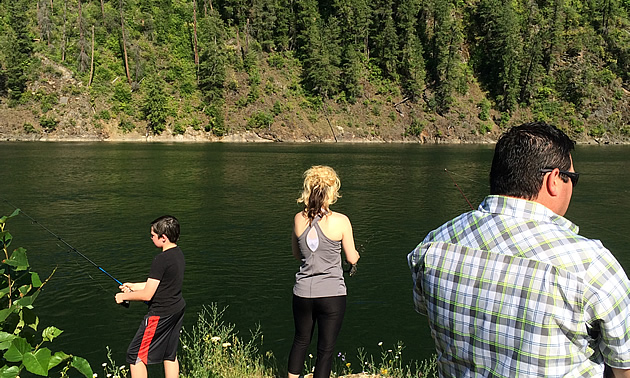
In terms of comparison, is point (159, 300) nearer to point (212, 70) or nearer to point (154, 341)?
point (154, 341)

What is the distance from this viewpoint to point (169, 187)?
2583 cm

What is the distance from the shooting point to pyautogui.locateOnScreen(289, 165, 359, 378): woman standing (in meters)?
4.68

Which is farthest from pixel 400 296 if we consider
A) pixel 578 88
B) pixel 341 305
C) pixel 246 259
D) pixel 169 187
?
pixel 578 88

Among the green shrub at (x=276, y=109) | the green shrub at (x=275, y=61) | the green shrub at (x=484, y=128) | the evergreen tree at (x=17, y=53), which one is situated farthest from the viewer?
the green shrub at (x=275, y=61)

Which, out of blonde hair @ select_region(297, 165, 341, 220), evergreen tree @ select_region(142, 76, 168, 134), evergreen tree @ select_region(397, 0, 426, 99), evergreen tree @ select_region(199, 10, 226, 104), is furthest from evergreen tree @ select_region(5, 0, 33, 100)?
blonde hair @ select_region(297, 165, 341, 220)

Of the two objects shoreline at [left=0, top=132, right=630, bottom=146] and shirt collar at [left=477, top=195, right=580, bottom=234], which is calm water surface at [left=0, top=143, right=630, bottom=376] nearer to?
shirt collar at [left=477, top=195, right=580, bottom=234]

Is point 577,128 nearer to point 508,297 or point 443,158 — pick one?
Answer: point 443,158

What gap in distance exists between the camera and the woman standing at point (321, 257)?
15.4 ft

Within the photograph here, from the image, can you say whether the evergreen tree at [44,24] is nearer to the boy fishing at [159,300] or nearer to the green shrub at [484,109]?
the green shrub at [484,109]

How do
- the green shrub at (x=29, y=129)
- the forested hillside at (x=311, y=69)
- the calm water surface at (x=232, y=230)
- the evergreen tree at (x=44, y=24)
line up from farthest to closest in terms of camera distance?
the evergreen tree at (x=44, y=24)
the forested hillside at (x=311, y=69)
the green shrub at (x=29, y=129)
the calm water surface at (x=232, y=230)

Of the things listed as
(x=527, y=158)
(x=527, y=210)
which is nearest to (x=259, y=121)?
(x=527, y=158)

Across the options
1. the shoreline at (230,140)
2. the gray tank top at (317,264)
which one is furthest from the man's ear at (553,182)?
the shoreline at (230,140)

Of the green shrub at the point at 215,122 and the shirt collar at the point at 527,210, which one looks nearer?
the shirt collar at the point at 527,210

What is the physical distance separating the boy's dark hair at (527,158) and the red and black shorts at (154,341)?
160 inches
